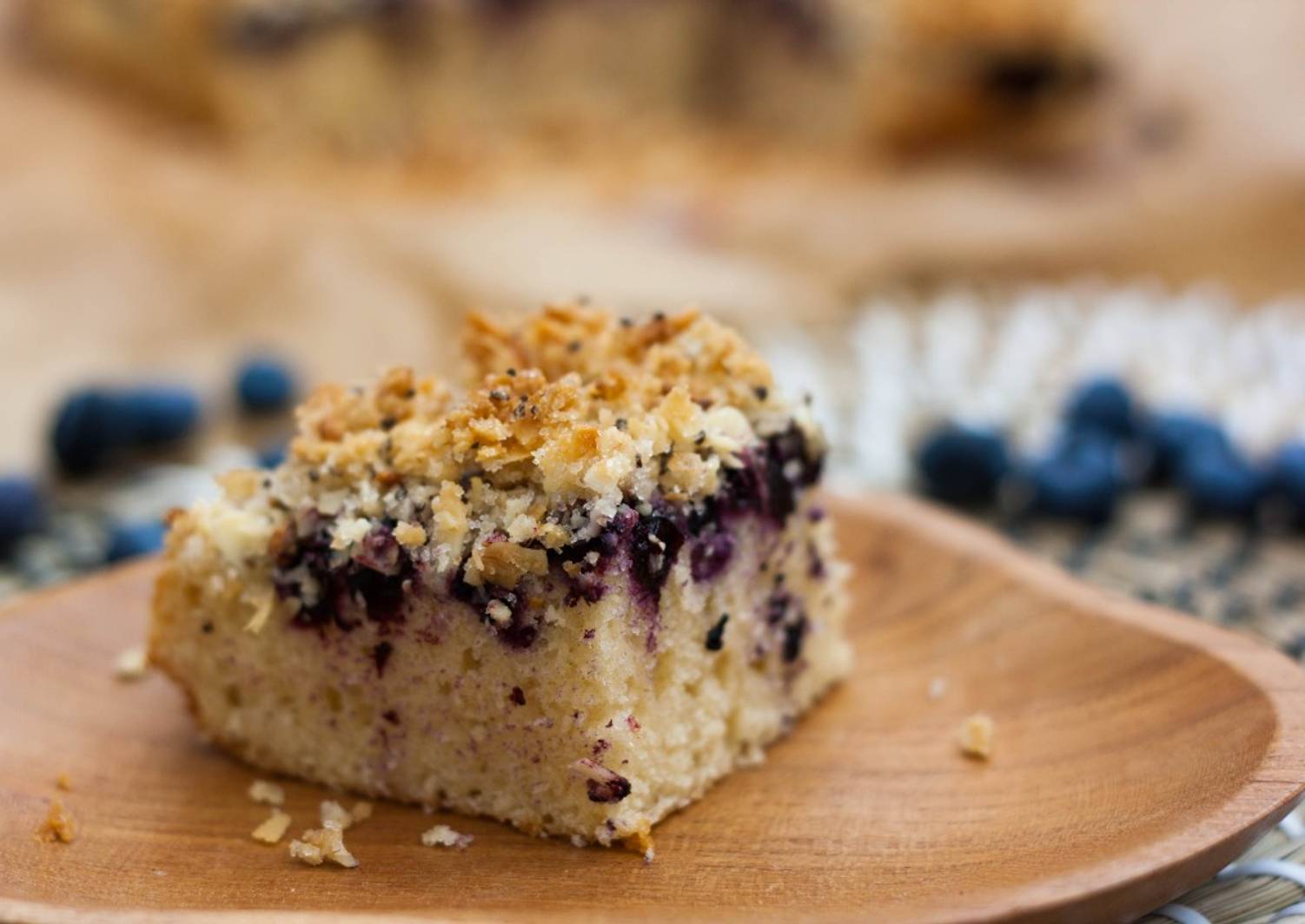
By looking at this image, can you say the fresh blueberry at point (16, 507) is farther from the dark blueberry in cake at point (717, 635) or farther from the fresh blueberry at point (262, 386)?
the dark blueberry in cake at point (717, 635)

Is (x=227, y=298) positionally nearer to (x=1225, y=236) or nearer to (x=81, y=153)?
(x=81, y=153)

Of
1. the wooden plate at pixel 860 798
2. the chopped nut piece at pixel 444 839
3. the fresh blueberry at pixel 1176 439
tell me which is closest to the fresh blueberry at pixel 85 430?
the wooden plate at pixel 860 798

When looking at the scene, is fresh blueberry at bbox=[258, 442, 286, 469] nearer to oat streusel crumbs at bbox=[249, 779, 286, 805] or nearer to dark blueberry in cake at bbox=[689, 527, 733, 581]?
oat streusel crumbs at bbox=[249, 779, 286, 805]

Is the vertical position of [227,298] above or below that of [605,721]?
below

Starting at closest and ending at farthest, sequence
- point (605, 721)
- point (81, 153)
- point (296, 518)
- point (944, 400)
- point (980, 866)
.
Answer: point (980, 866), point (605, 721), point (296, 518), point (944, 400), point (81, 153)

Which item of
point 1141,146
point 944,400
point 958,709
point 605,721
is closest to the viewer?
point 605,721

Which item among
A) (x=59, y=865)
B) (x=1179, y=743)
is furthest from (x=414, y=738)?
(x=1179, y=743)

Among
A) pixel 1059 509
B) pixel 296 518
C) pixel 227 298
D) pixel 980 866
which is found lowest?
pixel 227 298
